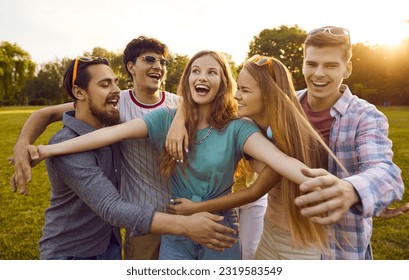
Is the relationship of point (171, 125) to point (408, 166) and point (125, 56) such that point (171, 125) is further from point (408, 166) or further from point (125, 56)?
point (408, 166)

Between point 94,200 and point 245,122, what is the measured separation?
39.4 inches

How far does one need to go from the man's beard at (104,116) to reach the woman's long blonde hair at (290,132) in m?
1.02

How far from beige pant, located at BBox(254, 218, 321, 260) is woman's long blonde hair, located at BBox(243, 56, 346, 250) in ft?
0.21

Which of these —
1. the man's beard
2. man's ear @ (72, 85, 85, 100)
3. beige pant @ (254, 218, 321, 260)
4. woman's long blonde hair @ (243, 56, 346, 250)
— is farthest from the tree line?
beige pant @ (254, 218, 321, 260)

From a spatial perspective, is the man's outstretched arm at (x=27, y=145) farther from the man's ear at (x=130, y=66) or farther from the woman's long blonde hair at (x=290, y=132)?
the woman's long blonde hair at (x=290, y=132)

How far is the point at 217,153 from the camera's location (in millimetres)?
1973

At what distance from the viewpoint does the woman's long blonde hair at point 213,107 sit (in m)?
2.10

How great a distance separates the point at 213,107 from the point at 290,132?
52 centimetres

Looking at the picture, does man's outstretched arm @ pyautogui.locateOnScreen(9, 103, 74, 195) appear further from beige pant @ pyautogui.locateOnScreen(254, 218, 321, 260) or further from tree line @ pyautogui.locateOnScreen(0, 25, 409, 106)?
beige pant @ pyautogui.locateOnScreen(254, 218, 321, 260)

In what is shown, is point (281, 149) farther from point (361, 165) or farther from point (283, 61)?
point (283, 61)

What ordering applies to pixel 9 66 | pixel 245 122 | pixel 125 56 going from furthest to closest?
pixel 9 66
pixel 125 56
pixel 245 122

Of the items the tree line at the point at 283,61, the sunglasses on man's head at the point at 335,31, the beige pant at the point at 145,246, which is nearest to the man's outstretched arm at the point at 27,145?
the tree line at the point at 283,61

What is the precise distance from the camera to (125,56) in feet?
10.8
